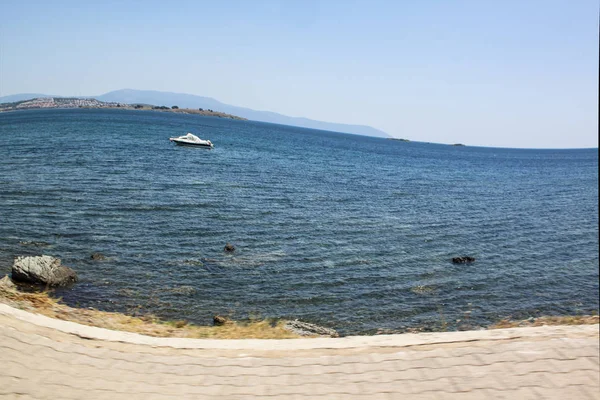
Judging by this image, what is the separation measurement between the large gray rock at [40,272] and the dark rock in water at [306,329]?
7236 millimetres

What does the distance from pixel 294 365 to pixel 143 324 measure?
5273 millimetres

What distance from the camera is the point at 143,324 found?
33.3ft

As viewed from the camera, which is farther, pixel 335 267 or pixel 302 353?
pixel 335 267

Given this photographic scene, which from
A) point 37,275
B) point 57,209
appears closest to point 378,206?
point 57,209

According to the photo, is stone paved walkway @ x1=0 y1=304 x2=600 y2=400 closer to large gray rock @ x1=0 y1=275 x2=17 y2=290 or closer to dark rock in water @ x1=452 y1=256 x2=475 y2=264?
large gray rock @ x1=0 y1=275 x2=17 y2=290

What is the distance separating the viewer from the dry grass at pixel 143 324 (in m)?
9.26

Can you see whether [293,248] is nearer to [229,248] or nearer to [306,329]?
[229,248]

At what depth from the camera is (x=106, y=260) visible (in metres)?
15.6

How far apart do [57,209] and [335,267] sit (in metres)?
15.0

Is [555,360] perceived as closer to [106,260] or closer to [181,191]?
[106,260]

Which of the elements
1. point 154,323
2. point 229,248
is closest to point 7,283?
point 154,323

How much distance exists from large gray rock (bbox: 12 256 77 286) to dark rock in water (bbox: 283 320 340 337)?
7.24 m

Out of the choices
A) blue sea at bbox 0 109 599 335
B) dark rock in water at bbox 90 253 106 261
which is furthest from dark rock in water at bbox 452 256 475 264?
dark rock in water at bbox 90 253 106 261

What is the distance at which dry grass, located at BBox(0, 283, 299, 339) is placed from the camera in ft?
30.4
